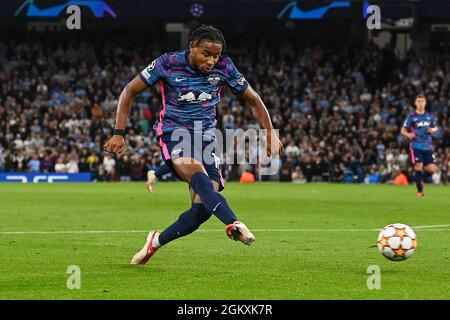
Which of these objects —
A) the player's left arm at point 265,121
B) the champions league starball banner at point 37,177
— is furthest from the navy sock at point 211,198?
the champions league starball banner at point 37,177

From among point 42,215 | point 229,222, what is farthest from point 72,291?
point 42,215

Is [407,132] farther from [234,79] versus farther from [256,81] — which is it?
[256,81]

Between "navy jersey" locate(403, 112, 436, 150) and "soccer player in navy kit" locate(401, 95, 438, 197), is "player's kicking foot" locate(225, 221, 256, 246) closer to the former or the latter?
"soccer player in navy kit" locate(401, 95, 438, 197)

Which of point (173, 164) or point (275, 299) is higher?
point (173, 164)

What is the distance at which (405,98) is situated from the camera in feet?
140

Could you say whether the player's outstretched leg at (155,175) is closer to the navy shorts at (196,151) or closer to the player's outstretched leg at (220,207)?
the navy shorts at (196,151)

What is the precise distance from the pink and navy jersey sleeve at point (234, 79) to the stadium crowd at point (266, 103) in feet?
89.4

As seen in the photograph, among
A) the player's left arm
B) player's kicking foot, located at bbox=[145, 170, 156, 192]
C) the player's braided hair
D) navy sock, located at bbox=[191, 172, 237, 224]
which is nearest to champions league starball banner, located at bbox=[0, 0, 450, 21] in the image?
player's kicking foot, located at bbox=[145, 170, 156, 192]

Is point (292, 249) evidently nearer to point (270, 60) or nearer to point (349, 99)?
point (349, 99)

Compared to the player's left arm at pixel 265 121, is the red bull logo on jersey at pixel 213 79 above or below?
above

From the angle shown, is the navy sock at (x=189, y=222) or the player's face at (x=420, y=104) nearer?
the navy sock at (x=189, y=222)

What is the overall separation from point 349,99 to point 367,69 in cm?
289

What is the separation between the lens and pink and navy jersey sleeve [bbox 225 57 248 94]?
10.7m

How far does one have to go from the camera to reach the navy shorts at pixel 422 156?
26875mm
